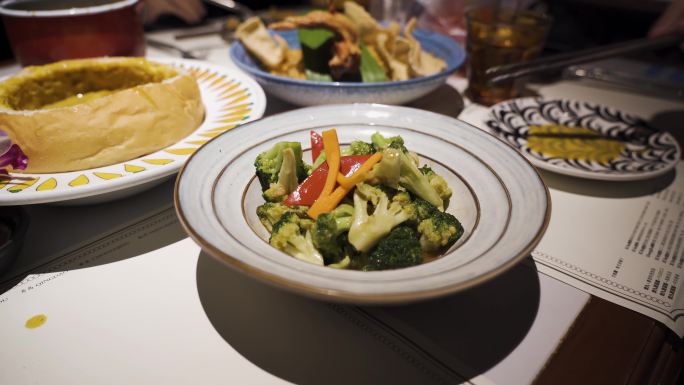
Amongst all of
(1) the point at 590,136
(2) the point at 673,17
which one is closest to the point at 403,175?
(1) the point at 590,136

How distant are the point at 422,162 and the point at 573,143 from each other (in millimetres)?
708

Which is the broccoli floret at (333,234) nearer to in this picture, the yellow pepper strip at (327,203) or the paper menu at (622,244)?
the yellow pepper strip at (327,203)

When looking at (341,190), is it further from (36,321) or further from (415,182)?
(36,321)

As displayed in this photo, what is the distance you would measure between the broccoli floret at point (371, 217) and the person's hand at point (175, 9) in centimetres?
275

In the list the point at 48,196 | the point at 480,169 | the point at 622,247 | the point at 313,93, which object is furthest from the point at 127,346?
the point at 622,247

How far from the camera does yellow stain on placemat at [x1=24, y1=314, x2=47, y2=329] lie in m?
0.86

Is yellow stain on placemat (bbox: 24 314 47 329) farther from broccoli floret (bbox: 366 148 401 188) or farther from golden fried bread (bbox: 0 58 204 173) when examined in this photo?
broccoli floret (bbox: 366 148 401 188)

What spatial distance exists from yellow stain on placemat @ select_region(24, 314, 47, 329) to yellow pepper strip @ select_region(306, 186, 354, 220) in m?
0.60

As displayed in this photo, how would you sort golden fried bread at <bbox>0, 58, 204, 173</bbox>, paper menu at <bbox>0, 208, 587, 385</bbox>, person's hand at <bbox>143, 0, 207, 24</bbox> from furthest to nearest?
person's hand at <bbox>143, 0, 207, 24</bbox>
golden fried bread at <bbox>0, 58, 204, 173</bbox>
paper menu at <bbox>0, 208, 587, 385</bbox>

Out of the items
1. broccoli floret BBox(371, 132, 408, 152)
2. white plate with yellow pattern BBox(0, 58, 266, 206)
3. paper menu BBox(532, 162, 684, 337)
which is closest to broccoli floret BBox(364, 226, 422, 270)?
broccoli floret BBox(371, 132, 408, 152)

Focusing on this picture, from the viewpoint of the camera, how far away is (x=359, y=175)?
0.99 metres

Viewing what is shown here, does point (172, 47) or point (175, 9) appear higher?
point (175, 9)

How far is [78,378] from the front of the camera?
764mm

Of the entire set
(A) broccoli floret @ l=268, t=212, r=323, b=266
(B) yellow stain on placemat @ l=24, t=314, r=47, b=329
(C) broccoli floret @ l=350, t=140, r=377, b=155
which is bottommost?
(B) yellow stain on placemat @ l=24, t=314, r=47, b=329
